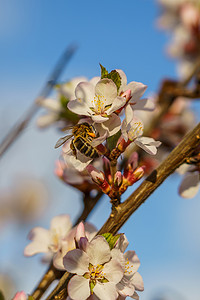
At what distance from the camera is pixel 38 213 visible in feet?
22.7

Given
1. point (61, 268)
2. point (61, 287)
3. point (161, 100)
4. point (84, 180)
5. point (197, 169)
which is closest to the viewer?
point (61, 287)

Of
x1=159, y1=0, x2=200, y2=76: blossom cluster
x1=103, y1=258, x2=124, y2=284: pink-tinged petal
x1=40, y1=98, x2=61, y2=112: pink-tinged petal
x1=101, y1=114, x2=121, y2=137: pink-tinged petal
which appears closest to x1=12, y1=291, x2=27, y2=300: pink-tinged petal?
x1=103, y1=258, x2=124, y2=284: pink-tinged petal

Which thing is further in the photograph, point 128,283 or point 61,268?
point 61,268

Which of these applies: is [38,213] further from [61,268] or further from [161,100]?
[61,268]

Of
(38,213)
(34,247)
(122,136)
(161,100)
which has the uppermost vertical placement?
(161,100)

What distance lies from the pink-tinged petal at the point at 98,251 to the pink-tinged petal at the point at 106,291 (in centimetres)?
8

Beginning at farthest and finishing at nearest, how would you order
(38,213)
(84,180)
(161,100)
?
1. (38,213)
2. (161,100)
3. (84,180)

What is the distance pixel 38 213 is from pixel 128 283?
5.64m

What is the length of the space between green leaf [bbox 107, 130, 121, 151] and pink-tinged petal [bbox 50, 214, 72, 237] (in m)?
0.63

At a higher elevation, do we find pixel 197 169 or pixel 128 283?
pixel 197 169

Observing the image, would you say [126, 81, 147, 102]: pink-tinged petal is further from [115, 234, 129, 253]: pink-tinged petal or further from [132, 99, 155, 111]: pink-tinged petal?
[115, 234, 129, 253]: pink-tinged petal

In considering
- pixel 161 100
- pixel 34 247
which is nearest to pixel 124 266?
pixel 34 247

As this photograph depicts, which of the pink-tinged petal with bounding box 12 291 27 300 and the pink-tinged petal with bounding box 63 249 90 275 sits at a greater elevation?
the pink-tinged petal with bounding box 63 249 90 275

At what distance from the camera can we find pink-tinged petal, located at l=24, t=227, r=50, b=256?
188 cm
